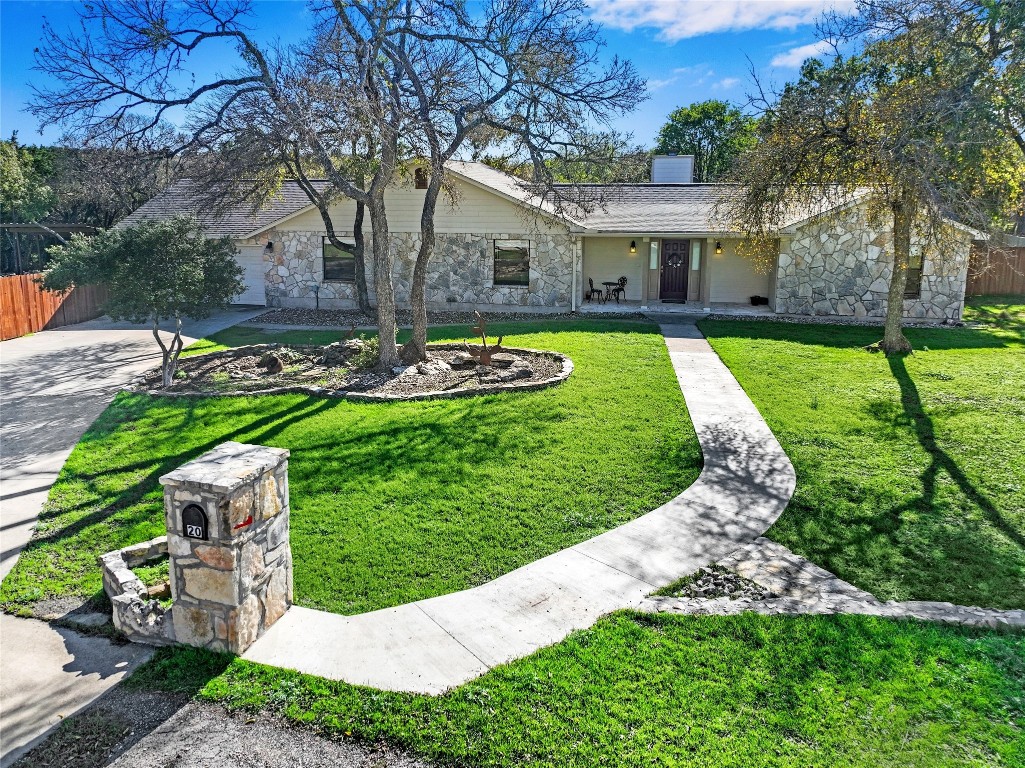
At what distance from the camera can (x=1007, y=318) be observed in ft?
66.4

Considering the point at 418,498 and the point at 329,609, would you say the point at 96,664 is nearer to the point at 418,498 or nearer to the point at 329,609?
the point at 329,609

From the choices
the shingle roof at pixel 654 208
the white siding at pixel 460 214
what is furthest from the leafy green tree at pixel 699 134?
the white siding at pixel 460 214

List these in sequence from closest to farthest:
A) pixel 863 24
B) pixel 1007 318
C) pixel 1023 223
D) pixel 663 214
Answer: pixel 863 24
pixel 1007 318
pixel 663 214
pixel 1023 223

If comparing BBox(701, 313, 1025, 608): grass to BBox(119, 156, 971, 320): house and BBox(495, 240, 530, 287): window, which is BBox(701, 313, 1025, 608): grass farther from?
BBox(495, 240, 530, 287): window

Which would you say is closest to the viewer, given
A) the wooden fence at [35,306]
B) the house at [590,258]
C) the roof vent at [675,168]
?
the wooden fence at [35,306]

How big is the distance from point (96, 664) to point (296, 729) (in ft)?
5.65

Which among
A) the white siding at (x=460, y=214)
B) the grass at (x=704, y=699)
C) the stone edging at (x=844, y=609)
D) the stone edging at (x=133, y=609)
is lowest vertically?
the grass at (x=704, y=699)

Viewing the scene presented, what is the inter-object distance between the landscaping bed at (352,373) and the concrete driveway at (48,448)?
141cm

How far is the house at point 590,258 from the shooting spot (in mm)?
19266

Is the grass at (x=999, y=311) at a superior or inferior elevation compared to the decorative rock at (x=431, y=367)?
superior

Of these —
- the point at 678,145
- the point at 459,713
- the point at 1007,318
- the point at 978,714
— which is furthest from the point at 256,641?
the point at 678,145

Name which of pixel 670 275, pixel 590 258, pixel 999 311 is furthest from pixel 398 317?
pixel 999 311

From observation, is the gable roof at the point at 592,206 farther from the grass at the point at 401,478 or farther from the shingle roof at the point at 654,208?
the grass at the point at 401,478

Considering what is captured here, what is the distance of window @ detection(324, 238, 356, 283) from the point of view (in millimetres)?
21734
